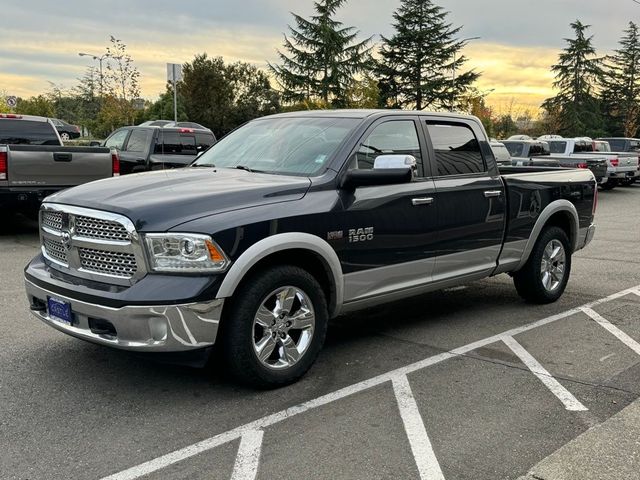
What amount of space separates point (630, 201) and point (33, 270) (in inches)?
775

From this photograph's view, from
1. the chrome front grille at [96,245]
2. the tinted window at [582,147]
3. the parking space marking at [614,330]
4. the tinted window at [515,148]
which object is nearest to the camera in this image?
the chrome front grille at [96,245]

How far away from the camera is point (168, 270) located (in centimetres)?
382

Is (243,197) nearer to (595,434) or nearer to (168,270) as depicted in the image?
(168,270)

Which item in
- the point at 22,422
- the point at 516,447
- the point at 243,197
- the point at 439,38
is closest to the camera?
the point at 516,447

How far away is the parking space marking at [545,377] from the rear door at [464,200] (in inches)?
30.4

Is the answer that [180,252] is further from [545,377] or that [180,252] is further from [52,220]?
→ [545,377]

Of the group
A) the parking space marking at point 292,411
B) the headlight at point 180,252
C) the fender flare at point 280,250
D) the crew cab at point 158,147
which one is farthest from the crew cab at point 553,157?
the headlight at point 180,252

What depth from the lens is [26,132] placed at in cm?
1152

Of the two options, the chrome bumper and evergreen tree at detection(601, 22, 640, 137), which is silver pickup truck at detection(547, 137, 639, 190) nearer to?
the chrome bumper

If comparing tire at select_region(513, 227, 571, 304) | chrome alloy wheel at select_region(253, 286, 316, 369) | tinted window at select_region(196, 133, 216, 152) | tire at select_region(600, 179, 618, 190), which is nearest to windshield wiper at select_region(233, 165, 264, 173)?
chrome alloy wheel at select_region(253, 286, 316, 369)

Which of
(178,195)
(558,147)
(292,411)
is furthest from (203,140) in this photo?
(558,147)

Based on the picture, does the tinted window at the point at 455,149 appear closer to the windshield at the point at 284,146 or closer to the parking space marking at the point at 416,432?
the windshield at the point at 284,146

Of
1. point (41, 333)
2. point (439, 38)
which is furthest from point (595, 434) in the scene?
point (439, 38)

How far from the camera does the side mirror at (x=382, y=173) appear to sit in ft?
14.9
